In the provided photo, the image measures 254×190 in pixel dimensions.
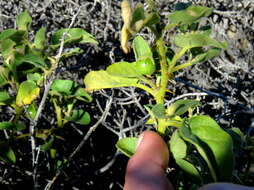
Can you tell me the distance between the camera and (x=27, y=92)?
931 mm

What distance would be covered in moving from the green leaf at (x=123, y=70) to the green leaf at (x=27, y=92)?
28cm

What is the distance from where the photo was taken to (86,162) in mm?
1372

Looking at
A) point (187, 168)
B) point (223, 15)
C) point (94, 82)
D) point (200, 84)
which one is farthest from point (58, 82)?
point (223, 15)

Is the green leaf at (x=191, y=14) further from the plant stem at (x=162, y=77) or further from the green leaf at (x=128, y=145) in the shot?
the green leaf at (x=128, y=145)

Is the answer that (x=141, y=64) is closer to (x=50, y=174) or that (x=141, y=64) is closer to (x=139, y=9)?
(x=139, y=9)

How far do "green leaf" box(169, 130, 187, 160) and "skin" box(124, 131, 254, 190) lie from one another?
0.6 inches

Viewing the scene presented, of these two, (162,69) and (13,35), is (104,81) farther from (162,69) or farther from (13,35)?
(13,35)

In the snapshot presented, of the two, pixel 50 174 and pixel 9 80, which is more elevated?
pixel 9 80

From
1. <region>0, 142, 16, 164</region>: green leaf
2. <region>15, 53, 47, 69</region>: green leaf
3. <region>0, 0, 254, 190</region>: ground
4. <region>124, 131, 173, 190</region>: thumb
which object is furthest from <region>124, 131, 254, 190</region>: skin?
<region>0, 0, 254, 190</region>: ground

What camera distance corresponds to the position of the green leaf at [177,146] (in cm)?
66

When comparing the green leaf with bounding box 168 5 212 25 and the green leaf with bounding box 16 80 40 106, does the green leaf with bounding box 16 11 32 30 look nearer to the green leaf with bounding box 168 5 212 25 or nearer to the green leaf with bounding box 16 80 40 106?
the green leaf with bounding box 16 80 40 106

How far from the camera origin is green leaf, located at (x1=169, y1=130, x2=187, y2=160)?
0.66 metres

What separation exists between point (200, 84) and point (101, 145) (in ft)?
1.37

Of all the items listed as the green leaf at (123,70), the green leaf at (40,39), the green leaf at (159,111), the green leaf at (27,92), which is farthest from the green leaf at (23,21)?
the green leaf at (159,111)
